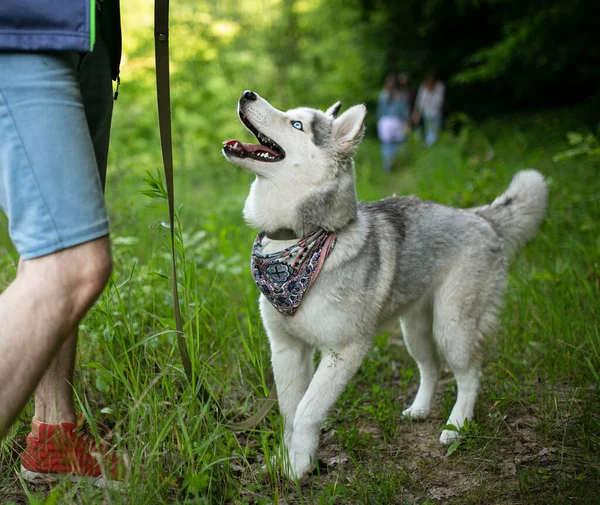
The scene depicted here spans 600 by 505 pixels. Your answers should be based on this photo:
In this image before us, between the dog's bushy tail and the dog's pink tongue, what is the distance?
156 centimetres

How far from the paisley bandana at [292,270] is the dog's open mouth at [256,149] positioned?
0.44 m

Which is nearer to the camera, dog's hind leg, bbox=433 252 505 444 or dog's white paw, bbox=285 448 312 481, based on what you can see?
dog's white paw, bbox=285 448 312 481

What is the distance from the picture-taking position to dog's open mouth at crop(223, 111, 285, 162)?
2.75 meters

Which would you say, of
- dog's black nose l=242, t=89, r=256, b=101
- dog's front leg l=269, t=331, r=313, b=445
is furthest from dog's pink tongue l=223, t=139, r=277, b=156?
dog's front leg l=269, t=331, r=313, b=445

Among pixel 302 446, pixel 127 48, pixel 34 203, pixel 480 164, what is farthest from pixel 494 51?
pixel 34 203

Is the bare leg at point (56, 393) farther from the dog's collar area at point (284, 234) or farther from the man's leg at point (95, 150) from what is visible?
the dog's collar area at point (284, 234)

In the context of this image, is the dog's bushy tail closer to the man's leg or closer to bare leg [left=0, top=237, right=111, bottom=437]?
the man's leg

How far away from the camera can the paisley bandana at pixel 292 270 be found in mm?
2660

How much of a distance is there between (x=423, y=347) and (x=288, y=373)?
1018 mm

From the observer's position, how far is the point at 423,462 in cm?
279

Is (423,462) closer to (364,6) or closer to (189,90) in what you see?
(189,90)

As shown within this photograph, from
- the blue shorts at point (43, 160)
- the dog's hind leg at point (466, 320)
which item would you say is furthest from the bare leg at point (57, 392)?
the dog's hind leg at point (466, 320)

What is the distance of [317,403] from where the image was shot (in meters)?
2.65

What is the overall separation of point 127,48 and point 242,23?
2986mm
